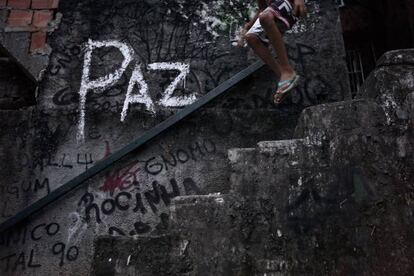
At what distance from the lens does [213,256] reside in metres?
2.41

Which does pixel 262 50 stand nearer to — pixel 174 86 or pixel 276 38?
pixel 276 38

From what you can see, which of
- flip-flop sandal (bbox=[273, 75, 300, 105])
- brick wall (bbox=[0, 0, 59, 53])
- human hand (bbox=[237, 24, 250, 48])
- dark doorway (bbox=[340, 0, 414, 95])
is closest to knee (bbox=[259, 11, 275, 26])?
flip-flop sandal (bbox=[273, 75, 300, 105])

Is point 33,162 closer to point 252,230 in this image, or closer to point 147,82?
point 147,82

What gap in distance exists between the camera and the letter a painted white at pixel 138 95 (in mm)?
4038

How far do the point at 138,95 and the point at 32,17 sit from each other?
1425mm

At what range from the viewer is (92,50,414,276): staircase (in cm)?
233

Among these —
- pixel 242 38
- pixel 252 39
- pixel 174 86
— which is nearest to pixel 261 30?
pixel 252 39

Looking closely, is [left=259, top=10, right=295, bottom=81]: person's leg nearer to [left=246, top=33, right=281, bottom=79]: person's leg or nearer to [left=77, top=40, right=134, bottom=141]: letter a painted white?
[left=246, top=33, right=281, bottom=79]: person's leg

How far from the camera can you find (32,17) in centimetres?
435

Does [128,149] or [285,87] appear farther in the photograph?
[128,149]

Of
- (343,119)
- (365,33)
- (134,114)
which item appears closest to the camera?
(343,119)

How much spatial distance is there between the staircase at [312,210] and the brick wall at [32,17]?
2.65 meters

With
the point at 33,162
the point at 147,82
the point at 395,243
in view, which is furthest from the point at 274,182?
the point at 33,162

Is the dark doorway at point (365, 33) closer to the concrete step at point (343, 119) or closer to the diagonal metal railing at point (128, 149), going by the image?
the diagonal metal railing at point (128, 149)
